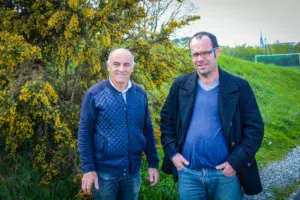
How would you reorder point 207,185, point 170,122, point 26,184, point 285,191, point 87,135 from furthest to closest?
point 285,191 → point 26,184 → point 170,122 → point 207,185 → point 87,135

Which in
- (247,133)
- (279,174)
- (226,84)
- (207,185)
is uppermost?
(226,84)

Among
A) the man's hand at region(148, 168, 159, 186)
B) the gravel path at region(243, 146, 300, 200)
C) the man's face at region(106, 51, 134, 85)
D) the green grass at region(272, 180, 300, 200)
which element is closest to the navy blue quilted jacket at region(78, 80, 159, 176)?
the man's face at region(106, 51, 134, 85)

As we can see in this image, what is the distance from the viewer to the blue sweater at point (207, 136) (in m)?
2.79

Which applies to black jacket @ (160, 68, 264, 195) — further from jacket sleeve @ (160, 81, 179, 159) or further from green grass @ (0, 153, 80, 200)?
green grass @ (0, 153, 80, 200)

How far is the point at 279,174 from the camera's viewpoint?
691cm

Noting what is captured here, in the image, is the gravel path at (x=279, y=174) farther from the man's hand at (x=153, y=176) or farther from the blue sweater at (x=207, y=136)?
the blue sweater at (x=207, y=136)

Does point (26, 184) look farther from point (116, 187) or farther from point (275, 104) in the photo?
point (275, 104)

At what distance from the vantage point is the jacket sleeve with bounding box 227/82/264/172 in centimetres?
272

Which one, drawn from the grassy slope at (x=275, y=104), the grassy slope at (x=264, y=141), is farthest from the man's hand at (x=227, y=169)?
the grassy slope at (x=275, y=104)

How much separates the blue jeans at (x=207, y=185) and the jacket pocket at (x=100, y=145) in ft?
2.45

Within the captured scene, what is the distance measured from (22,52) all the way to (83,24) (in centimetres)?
89

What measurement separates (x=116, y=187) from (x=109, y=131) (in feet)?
1.76

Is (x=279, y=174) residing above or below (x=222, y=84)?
below

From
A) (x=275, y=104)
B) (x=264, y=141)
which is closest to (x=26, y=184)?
(x=264, y=141)
